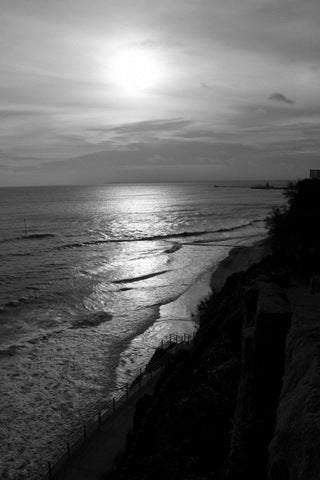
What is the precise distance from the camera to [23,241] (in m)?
68.5

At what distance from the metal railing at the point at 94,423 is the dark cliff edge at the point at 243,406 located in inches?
94.7

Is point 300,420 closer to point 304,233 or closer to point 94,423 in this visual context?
point 94,423

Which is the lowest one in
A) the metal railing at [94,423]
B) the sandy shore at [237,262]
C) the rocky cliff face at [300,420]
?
the metal railing at [94,423]

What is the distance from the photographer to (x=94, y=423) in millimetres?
16094

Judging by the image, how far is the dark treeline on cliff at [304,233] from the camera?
25.5 metres

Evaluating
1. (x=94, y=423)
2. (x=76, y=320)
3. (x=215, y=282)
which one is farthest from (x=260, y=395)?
(x=215, y=282)

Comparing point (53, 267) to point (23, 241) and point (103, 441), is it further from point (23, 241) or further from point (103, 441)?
point (103, 441)

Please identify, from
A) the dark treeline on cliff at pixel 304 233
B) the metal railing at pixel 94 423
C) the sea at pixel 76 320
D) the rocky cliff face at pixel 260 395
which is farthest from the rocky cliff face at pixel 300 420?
the dark treeline on cliff at pixel 304 233

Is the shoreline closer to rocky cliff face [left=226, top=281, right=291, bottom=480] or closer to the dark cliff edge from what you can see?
the dark cliff edge

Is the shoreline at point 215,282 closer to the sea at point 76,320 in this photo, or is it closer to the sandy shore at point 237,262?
the sandy shore at point 237,262

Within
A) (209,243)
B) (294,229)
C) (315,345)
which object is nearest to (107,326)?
(294,229)

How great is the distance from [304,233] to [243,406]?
83.1ft

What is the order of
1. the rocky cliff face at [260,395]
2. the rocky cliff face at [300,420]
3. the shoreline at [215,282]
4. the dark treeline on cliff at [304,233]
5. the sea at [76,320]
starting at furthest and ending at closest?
the dark treeline on cliff at [304,233] < the sea at [76,320] < the shoreline at [215,282] < the rocky cliff face at [260,395] < the rocky cliff face at [300,420]

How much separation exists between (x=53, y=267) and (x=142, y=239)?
28.6 m
